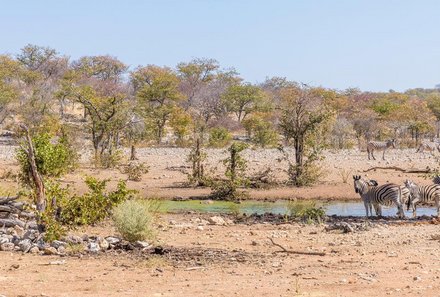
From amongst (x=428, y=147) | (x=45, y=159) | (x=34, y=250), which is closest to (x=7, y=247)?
(x=34, y=250)

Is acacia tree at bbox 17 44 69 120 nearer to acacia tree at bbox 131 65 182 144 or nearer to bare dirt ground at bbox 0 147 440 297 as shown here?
acacia tree at bbox 131 65 182 144

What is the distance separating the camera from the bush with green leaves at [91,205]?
13.3 metres

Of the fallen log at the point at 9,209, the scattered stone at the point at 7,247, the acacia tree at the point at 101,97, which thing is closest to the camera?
the scattered stone at the point at 7,247

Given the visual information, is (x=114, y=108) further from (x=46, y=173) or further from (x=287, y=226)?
(x=287, y=226)

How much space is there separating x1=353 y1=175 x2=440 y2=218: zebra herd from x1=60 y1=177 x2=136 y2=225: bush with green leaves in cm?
588

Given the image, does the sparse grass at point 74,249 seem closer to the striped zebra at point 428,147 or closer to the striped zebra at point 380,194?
the striped zebra at point 380,194

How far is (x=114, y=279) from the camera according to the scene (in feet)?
29.4

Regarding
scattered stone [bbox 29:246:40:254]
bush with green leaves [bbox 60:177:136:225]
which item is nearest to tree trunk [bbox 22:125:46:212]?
bush with green leaves [bbox 60:177:136:225]

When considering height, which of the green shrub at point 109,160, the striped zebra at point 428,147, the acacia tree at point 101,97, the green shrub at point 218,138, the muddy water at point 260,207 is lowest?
the muddy water at point 260,207

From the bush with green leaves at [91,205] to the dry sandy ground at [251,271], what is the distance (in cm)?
194

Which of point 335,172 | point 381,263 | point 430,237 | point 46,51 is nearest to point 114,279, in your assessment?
point 381,263

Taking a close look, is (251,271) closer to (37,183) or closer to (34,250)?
(34,250)

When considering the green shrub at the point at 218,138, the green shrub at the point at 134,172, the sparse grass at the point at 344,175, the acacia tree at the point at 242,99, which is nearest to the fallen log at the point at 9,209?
the green shrub at the point at 134,172

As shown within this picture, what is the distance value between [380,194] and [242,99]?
4263cm
